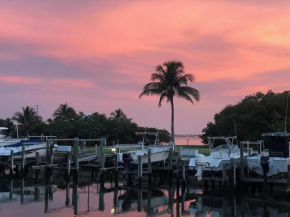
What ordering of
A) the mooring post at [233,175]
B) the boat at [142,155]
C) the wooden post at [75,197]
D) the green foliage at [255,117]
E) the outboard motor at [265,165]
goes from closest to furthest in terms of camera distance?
the wooden post at [75,197]
the outboard motor at [265,165]
the mooring post at [233,175]
the boat at [142,155]
the green foliage at [255,117]

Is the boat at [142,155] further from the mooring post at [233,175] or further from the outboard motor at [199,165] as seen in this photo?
the mooring post at [233,175]

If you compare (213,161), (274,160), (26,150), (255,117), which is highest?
(255,117)

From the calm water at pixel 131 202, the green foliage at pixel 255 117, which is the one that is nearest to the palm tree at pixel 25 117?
the green foliage at pixel 255 117

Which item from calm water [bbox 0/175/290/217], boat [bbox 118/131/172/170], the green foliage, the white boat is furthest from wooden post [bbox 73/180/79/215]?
the green foliage

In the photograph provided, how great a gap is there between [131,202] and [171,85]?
56.8 ft

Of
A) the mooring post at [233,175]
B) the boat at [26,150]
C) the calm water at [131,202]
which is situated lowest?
the calm water at [131,202]

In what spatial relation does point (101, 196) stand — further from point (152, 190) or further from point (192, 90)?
point (192, 90)

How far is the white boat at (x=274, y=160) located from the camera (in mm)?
21750

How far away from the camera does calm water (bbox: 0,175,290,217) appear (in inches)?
749

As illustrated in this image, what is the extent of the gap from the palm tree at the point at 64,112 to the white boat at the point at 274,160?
217 feet

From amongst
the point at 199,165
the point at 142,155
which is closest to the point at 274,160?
the point at 199,165

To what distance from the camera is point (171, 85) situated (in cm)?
3662

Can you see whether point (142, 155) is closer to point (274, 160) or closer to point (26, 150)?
point (274, 160)

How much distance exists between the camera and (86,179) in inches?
1207
